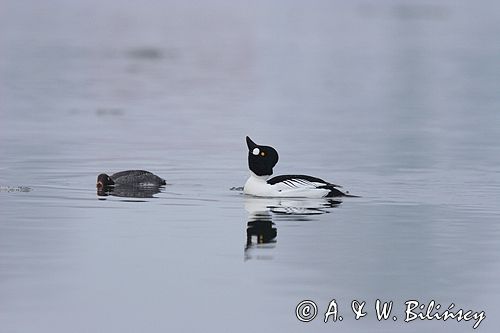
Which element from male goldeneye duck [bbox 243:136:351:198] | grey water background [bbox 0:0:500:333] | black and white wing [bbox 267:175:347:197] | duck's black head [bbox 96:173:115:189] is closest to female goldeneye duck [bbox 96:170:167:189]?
duck's black head [bbox 96:173:115:189]

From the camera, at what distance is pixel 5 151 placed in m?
25.3

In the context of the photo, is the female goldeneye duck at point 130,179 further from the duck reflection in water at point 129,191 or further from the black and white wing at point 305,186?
the black and white wing at point 305,186

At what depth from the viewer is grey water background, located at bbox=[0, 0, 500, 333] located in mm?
13641

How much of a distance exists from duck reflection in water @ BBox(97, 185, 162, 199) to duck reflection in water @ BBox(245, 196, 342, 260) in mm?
1298

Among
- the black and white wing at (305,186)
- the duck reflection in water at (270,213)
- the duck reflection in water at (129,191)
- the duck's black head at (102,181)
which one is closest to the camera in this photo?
the duck reflection in water at (270,213)

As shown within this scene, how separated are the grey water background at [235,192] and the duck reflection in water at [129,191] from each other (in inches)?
7.3

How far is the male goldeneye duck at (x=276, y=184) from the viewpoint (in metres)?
19.8

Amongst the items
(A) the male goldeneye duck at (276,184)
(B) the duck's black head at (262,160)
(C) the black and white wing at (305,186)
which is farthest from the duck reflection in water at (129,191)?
(C) the black and white wing at (305,186)

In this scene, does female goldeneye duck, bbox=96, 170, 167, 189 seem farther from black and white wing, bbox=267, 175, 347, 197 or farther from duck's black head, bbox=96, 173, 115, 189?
black and white wing, bbox=267, 175, 347, 197

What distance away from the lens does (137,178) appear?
2077cm

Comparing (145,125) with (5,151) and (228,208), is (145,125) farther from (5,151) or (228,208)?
(228,208)

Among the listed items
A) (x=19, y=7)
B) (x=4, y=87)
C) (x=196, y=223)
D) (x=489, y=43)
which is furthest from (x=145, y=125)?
(x=19, y=7)

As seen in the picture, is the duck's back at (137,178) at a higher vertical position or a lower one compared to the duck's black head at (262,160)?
lower

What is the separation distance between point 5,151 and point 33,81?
17996 millimetres
